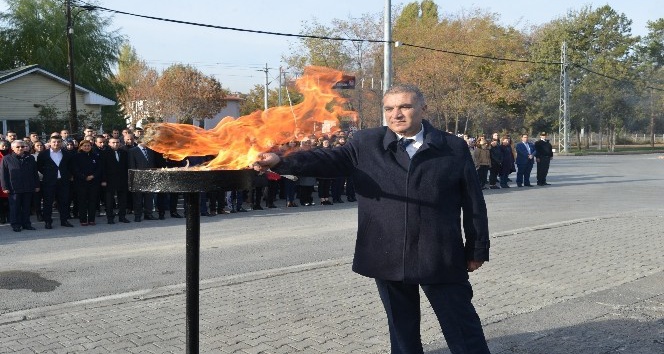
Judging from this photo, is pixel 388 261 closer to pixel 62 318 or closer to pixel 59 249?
pixel 62 318

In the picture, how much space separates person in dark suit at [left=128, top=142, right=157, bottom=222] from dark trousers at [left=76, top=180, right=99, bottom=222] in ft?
2.62

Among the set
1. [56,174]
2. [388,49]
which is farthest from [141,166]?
[388,49]

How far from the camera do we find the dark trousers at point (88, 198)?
13.2 meters

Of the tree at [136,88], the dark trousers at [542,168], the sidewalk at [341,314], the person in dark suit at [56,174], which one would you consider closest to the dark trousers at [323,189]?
the person in dark suit at [56,174]

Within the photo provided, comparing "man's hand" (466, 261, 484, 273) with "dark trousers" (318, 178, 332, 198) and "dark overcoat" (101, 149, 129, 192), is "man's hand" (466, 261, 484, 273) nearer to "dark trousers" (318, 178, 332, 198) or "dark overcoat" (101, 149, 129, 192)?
"dark overcoat" (101, 149, 129, 192)

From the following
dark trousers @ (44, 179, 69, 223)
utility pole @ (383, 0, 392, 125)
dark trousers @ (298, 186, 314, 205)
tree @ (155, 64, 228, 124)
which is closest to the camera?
dark trousers @ (44, 179, 69, 223)

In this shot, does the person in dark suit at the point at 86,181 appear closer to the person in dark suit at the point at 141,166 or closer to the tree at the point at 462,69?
the person in dark suit at the point at 141,166

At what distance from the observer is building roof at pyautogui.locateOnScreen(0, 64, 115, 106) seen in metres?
28.8

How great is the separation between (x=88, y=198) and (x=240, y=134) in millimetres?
10333

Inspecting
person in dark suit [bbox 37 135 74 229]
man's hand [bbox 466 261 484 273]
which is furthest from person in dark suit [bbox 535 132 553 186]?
man's hand [bbox 466 261 484 273]

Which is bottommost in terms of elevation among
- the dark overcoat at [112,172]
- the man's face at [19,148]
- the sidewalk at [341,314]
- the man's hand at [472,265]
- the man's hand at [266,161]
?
the sidewalk at [341,314]

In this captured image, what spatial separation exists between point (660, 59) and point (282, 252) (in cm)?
6834

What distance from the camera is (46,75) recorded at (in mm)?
30547

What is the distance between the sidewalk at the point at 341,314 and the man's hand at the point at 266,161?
1.84 meters
